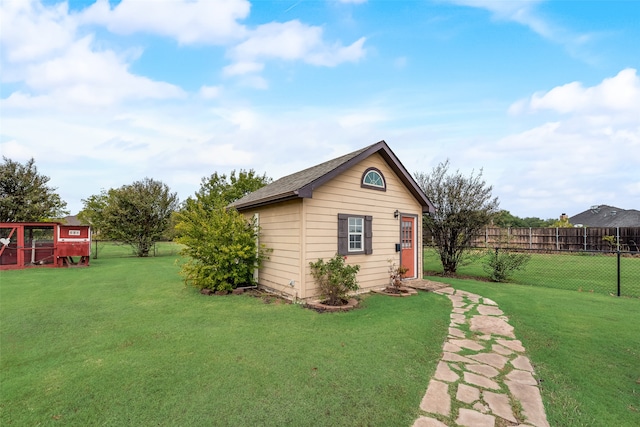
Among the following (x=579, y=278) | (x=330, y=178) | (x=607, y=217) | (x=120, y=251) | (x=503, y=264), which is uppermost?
(x=330, y=178)

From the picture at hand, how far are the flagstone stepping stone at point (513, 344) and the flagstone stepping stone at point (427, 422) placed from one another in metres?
2.25

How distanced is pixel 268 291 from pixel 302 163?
13.7 m

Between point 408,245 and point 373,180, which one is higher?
point 373,180

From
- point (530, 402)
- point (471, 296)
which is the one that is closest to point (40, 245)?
point (471, 296)

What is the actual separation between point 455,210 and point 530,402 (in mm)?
8492

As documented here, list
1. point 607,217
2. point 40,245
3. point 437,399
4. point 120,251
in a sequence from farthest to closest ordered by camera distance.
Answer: point 607,217 → point 120,251 → point 40,245 → point 437,399

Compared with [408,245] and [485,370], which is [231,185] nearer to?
[408,245]

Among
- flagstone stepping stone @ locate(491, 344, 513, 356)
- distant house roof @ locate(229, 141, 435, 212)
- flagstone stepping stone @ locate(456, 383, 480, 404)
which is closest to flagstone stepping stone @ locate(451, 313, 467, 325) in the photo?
flagstone stepping stone @ locate(491, 344, 513, 356)

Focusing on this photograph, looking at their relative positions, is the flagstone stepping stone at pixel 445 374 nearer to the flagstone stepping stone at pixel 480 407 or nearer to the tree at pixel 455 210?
the flagstone stepping stone at pixel 480 407

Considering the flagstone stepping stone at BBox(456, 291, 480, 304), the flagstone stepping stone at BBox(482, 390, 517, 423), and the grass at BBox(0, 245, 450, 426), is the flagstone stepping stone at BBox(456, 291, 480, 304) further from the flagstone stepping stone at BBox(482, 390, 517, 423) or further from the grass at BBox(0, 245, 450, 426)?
the flagstone stepping stone at BBox(482, 390, 517, 423)

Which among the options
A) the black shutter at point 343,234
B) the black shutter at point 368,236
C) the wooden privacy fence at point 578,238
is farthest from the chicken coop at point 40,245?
the wooden privacy fence at point 578,238

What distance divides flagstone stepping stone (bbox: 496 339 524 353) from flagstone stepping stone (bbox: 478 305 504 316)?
140cm

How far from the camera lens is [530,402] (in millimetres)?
2609

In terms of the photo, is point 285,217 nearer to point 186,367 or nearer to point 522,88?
point 186,367
